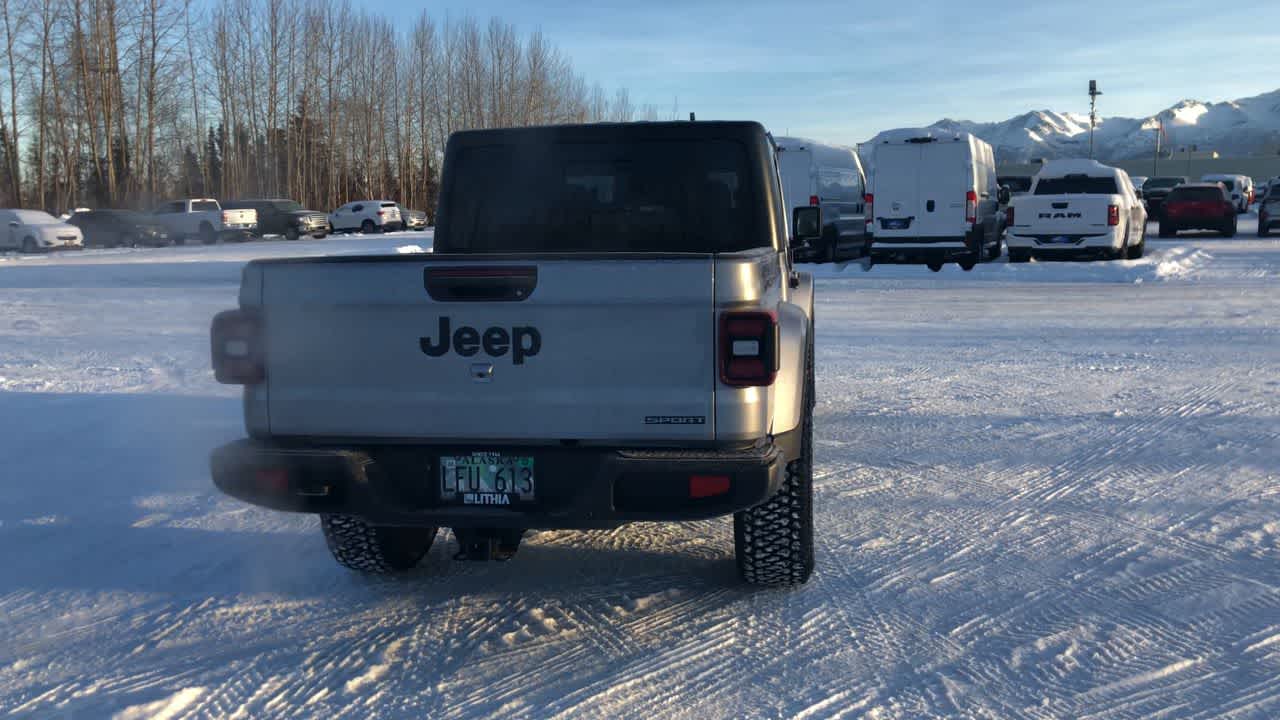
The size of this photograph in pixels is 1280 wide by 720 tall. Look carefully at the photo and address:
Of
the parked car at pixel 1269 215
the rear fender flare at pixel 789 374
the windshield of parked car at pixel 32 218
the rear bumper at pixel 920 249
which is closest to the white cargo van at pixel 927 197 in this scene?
the rear bumper at pixel 920 249

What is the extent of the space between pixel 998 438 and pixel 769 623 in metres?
3.61

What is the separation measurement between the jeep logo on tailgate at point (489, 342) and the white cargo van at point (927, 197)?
721 inches

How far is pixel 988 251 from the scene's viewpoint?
24.0 metres

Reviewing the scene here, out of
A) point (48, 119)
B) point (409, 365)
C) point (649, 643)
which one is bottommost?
point (649, 643)

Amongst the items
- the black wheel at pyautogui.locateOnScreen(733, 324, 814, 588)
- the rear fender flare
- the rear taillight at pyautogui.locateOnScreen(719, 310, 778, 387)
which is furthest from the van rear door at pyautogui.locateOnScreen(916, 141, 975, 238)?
the rear taillight at pyautogui.locateOnScreen(719, 310, 778, 387)

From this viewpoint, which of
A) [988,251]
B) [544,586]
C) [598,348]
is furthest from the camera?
[988,251]

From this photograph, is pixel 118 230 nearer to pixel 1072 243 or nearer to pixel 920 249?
pixel 920 249

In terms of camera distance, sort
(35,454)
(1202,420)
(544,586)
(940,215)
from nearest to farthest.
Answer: (544,586) < (35,454) < (1202,420) < (940,215)

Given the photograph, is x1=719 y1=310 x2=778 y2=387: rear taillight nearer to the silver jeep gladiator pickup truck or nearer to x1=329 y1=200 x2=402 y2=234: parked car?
the silver jeep gladiator pickup truck

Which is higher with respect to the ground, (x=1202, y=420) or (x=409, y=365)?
(x=409, y=365)

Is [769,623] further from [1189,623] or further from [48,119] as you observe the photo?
[48,119]

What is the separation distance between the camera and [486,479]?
3.84 metres

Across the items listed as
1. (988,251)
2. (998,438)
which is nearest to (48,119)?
(988,251)

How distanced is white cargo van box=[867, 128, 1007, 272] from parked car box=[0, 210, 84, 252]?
26947 millimetres
